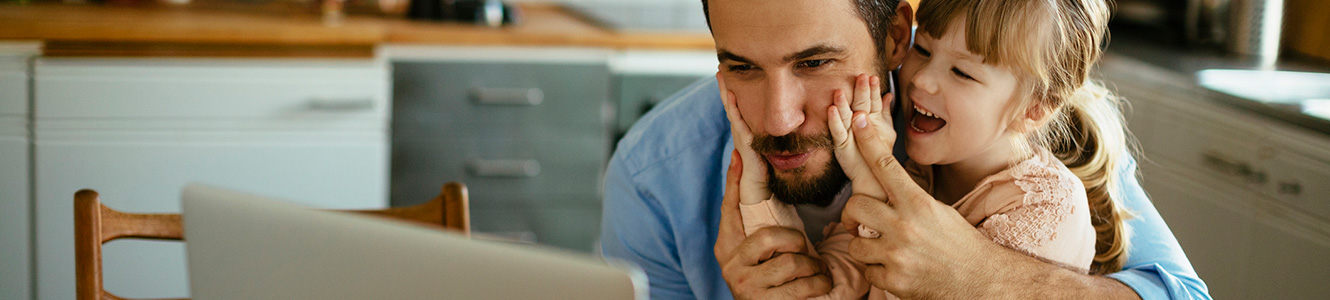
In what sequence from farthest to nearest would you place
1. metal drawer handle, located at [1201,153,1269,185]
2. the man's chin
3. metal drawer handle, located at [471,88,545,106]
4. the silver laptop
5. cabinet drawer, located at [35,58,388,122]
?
1. metal drawer handle, located at [471,88,545,106]
2. cabinet drawer, located at [35,58,388,122]
3. metal drawer handle, located at [1201,153,1269,185]
4. the man's chin
5. the silver laptop

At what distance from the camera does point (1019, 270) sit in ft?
3.34

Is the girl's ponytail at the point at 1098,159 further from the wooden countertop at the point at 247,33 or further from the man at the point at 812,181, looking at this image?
the wooden countertop at the point at 247,33

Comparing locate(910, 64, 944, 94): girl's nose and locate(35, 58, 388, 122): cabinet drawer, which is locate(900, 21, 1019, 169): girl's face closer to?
locate(910, 64, 944, 94): girl's nose

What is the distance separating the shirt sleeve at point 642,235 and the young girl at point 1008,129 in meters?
0.23

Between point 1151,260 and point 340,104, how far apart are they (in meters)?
1.78

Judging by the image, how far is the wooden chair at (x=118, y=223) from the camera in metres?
1.16

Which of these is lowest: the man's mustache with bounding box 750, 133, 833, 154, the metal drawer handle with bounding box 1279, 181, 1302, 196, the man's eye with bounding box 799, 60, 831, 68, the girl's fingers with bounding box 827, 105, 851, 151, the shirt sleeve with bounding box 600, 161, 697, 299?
the shirt sleeve with bounding box 600, 161, 697, 299

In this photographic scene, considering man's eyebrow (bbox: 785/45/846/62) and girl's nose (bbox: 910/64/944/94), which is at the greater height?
man's eyebrow (bbox: 785/45/846/62)

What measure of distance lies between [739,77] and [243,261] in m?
0.61

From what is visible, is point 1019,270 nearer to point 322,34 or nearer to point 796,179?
point 796,179

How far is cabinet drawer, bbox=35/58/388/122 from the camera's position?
2266 millimetres

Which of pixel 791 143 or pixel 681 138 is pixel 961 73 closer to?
pixel 791 143

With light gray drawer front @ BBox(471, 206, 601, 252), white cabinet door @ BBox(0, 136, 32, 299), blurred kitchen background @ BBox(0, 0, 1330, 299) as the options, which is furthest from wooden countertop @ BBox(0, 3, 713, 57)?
light gray drawer front @ BBox(471, 206, 601, 252)

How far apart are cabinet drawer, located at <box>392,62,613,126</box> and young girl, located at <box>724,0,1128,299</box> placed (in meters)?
1.43
